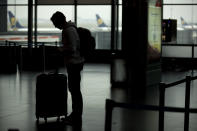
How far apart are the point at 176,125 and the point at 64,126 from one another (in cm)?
179

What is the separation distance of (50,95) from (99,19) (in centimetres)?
1677

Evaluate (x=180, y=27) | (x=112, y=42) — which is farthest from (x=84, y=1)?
(x=180, y=27)

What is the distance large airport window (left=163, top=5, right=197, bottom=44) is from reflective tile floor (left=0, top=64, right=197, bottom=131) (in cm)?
874

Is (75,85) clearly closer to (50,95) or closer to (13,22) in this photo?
(50,95)

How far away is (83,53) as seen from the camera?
761 cm

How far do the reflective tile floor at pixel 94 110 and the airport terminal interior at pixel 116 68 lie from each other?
0.05 ft

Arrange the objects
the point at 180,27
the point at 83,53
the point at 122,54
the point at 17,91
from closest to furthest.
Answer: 1. the point at 83,53
2. the point at 17,91
3. the point at 122,54
4. the point at 180,27

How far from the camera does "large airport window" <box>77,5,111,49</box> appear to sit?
23.5 meters

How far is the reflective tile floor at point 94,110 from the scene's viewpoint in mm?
7246

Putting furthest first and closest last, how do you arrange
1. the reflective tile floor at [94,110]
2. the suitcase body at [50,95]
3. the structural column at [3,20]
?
1. the structural column at [3,20]
2. the suitcase body at [50,95]
3. the reflective tile floor at [94,110]

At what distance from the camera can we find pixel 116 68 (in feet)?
42.4

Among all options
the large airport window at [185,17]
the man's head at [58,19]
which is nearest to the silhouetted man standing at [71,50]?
the man's head at [58,19]

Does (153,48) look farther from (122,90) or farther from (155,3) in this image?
(122,90)

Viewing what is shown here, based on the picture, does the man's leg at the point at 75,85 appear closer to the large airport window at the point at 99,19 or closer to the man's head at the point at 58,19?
the man's head at the point at 58,19
